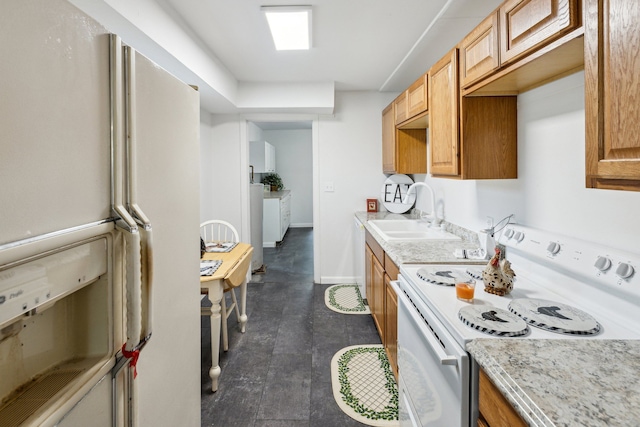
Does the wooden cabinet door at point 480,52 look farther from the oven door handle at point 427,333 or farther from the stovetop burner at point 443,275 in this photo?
the oven door handle at point 427,333

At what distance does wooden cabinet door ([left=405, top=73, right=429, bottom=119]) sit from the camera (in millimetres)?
2273

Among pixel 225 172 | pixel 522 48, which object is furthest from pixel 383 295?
pixel 225 172

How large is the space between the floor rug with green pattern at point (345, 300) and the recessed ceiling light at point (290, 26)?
236 cm

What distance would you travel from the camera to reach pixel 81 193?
2.11 ft

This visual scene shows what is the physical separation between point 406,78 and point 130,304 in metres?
3.34

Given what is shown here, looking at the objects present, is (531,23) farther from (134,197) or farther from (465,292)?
(134,197)

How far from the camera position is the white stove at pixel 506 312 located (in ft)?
3.09

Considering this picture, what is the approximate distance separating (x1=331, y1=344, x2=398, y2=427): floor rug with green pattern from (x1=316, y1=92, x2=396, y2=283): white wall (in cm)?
163

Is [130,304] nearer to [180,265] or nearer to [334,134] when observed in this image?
[180,265]

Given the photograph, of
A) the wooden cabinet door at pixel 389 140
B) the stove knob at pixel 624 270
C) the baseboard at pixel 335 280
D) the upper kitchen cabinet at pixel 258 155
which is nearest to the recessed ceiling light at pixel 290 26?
the wooden cabinet door at pixel 389 140

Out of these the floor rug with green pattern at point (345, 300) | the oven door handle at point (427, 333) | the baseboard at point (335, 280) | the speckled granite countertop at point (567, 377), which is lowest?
the floor rug with green pattern at point (345, 300)

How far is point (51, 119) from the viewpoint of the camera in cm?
56

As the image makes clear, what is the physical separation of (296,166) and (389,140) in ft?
15.5

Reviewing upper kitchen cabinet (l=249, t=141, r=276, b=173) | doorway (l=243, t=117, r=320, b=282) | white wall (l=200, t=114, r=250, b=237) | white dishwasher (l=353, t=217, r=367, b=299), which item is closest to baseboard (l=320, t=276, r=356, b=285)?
white dishwasher (l=353, t=217, r=367, b=299)
